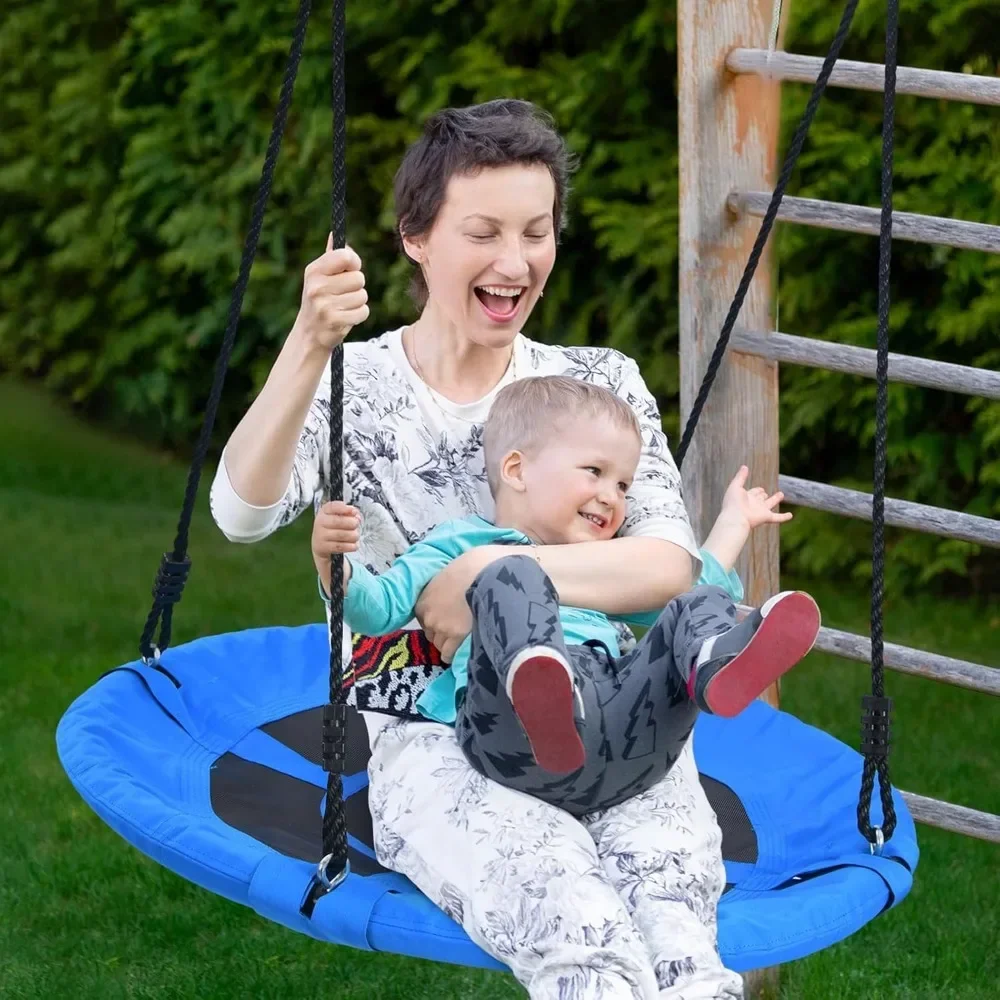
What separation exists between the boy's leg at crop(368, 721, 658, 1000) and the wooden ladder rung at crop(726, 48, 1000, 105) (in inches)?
48.5

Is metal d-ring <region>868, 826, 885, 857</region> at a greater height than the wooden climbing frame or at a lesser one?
lesser

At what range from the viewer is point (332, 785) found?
176 cm

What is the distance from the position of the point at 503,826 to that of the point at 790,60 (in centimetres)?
139

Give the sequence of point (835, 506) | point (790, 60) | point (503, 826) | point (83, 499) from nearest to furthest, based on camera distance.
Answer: point (503, 826), point (790, 60), point (835, 506), point (83, 499)

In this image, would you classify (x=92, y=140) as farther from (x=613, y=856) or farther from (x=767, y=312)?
(x=613, y=856)

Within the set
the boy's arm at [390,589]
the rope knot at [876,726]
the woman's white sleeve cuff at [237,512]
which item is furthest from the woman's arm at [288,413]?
the rope knot at [876,726]

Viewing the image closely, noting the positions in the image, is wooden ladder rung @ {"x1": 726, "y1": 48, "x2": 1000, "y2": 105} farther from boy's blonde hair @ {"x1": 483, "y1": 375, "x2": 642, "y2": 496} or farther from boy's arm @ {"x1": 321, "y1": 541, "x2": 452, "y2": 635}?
boy's arm @ {"x1": 321, "y1": 541, "x2": 452, "y2": 635}

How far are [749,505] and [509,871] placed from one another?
756 millimetres

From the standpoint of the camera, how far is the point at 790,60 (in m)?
2.52

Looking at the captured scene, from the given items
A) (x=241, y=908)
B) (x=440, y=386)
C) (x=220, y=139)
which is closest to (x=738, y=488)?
(x=440, y=386)

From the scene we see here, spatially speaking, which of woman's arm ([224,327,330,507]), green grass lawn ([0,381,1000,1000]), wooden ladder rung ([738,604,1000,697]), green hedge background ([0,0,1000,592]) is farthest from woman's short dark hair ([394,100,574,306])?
green hedge background ([0,0,1000,592])

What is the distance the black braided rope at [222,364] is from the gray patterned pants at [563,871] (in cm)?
51

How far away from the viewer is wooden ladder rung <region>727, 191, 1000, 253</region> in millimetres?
2463

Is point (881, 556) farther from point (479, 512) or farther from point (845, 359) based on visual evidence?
point (845, 359)
